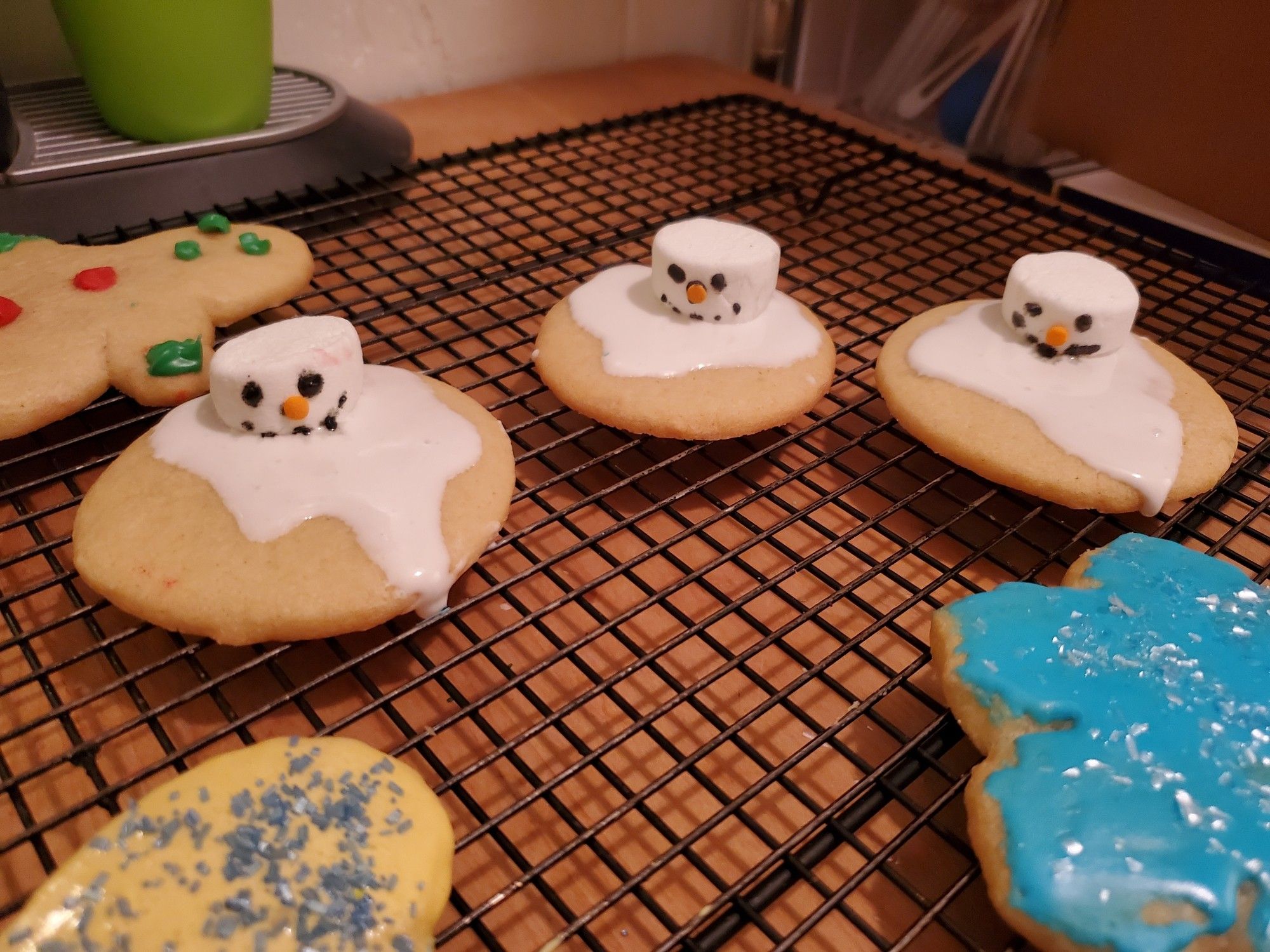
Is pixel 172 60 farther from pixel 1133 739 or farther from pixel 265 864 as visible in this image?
pixel 1133 739

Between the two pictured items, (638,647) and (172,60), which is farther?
(172,60)

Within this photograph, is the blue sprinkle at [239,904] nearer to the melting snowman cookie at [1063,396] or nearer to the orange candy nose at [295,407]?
the orange candy nose at [295,407]

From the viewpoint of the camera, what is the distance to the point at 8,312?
0.91 meters

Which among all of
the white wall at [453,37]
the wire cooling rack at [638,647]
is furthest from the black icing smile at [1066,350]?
the white wall at [453,37]

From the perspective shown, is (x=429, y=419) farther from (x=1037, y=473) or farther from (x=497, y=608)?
(x=1037, y=473)

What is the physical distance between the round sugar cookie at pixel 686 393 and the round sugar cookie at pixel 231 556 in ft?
0.47

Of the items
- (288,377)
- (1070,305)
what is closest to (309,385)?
(288,377)

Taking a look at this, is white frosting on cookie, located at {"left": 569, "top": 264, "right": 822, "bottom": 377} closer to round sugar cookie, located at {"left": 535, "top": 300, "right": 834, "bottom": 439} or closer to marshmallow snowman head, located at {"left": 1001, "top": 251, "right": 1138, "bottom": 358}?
round sugar cookie, located at {"left": 535, "top": 300, "right": 834, "bottom": 439}

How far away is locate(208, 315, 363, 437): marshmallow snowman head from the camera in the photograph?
0.76m

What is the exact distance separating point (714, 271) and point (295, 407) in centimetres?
42

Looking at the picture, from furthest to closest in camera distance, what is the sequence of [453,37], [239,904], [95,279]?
1. [453,37]
2. [95,279]
3. [239,904]

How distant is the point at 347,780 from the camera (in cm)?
58

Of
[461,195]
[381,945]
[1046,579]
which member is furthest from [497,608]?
[461,195]

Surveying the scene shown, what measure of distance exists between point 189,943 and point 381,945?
10 cm
